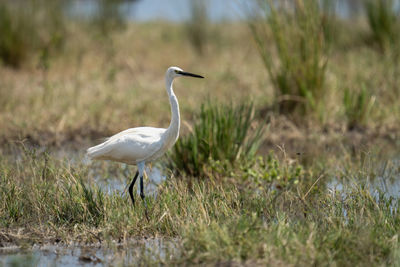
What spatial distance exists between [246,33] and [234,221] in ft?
43.2

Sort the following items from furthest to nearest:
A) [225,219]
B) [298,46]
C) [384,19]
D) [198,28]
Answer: [198,28] < [384,19] < [298,46] < [225,219]

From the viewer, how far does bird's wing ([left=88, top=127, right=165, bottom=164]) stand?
5.23m

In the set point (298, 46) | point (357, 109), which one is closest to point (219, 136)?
point (298, 46)

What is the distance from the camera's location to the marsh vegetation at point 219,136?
4.36m

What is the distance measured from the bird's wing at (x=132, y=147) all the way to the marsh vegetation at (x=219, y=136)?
0.31 metres

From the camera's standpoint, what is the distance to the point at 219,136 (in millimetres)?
6305

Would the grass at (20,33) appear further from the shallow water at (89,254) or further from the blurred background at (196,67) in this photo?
the shallow water at (89,254)

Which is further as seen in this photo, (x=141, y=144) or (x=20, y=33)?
(x=20, y=33)

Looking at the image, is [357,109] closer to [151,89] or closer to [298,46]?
[298,46]

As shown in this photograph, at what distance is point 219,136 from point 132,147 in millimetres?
1326

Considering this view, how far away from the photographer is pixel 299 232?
4133 millimetres

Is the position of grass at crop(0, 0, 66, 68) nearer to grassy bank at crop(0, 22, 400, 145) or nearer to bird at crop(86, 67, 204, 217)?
grassy bank at crop(0, 22, 400, 145)

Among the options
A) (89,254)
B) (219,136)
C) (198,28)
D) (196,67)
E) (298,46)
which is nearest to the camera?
(89,254)

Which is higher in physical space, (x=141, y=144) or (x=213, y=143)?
(x=141, y=144)
